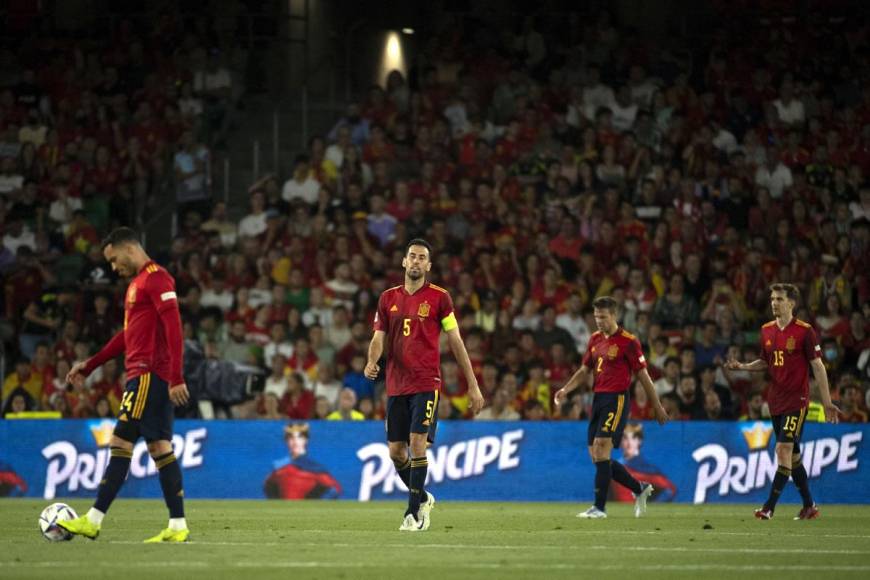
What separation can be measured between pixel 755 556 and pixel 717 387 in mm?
11537

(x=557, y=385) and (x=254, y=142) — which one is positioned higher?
(x=254, y=142)

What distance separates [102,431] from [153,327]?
427 inches

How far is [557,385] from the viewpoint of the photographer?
22.6m

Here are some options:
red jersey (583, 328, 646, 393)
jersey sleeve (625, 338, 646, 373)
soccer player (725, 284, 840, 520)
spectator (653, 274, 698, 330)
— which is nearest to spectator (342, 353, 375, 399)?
spectator (653, 274, 698, 330)

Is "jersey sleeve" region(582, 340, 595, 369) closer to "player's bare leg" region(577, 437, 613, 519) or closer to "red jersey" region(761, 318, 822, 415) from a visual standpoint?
"player's bare leg" region(577, 437, 613, 519)

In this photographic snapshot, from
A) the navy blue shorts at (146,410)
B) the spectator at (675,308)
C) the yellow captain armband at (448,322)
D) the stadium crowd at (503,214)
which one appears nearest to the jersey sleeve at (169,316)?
the navy blue shorts at (146,410)

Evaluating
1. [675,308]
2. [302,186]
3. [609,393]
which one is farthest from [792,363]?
[302,186]

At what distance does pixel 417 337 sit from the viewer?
1366cm

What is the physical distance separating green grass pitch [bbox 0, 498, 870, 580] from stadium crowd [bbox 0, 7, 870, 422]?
5.80 m

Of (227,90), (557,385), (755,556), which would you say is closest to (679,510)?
(557,385)

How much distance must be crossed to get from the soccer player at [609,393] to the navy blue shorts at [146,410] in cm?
586

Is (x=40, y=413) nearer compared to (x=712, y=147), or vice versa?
(x=40, y=413)

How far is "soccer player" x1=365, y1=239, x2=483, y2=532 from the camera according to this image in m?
13.4

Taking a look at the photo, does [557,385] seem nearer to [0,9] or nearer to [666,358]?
[666,358]
